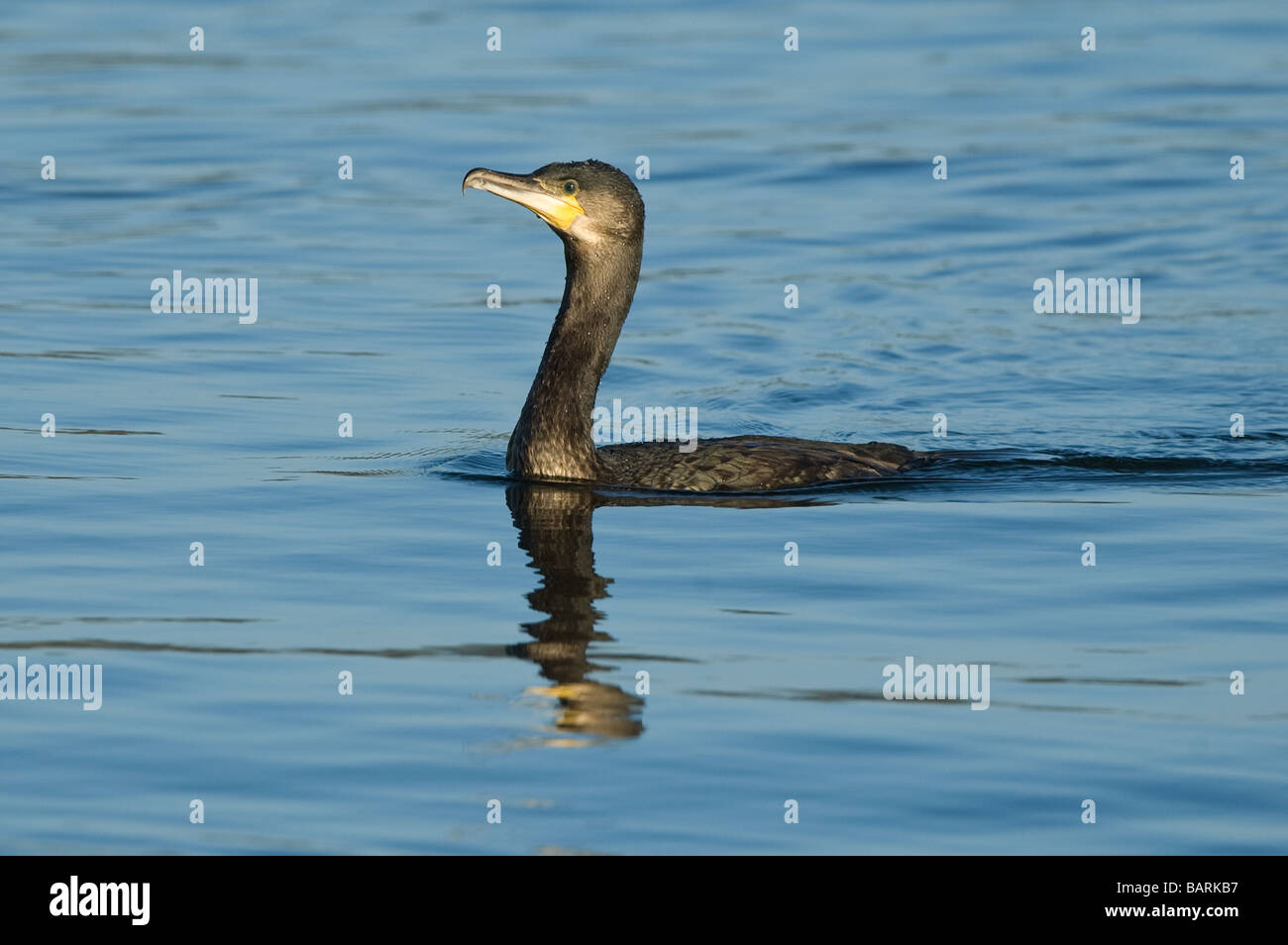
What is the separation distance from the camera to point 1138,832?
246 inches

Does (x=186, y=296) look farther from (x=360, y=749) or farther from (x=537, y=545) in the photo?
(x=360, y=749)

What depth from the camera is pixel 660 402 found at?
13383mm

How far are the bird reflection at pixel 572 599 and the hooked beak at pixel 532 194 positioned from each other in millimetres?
1376

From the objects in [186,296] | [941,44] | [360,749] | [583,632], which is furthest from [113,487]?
[941,44]

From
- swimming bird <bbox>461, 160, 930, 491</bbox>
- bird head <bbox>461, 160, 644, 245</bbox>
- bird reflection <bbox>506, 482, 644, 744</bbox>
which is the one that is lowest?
bird reflection <bbox>506, 482, 644, 744</bbox>

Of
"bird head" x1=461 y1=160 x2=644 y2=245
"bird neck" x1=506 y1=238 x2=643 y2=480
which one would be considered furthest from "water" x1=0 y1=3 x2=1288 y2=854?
"bird head" x1=461 y1=160 x2=644 y2=245

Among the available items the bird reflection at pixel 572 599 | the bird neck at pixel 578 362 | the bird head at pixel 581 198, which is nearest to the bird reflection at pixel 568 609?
the bird reflection at pixel 572 599

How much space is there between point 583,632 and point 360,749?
4.74ft

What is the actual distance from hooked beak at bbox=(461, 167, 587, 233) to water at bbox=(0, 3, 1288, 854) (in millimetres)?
1398

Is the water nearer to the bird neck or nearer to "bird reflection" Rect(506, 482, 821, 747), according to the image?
"bird reflection" Rect(506, 482, 821, 747)

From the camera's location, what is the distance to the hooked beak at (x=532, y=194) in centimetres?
980

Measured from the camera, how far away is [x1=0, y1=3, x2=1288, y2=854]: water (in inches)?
263

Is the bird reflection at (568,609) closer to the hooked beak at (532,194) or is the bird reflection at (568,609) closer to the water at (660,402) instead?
the water at (660,402)

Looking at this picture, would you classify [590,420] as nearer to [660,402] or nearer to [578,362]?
[578,362]
